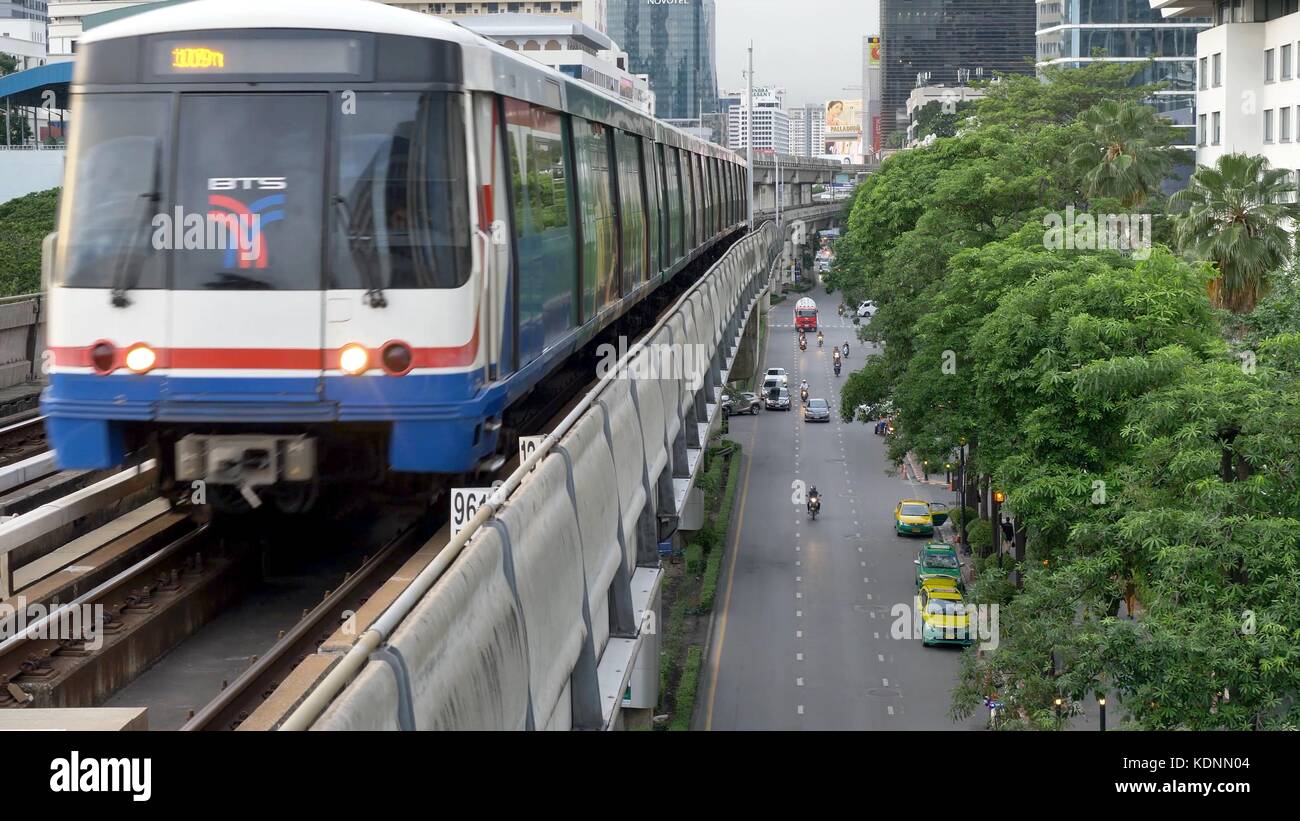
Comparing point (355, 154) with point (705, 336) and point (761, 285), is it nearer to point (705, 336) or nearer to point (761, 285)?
point (705, 336)

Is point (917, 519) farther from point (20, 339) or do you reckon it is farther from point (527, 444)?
point (527, 444)

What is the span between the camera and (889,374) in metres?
41.2

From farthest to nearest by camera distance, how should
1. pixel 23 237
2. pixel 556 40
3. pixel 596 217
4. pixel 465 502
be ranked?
pixel 556 40 → pixel 23 237 → pixel 596 217 → pixel 465 502

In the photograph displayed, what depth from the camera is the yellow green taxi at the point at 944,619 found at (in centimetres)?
3462

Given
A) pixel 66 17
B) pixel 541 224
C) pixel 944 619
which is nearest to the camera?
pixel 541 224

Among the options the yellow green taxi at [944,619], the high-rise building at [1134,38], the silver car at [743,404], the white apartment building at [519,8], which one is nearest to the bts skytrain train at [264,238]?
the yellow green taxi at [944,619]

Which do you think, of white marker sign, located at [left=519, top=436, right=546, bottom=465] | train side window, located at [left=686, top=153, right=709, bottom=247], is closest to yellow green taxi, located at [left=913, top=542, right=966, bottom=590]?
train side window, located at [left=686, top=153, right=709, bottom=247]

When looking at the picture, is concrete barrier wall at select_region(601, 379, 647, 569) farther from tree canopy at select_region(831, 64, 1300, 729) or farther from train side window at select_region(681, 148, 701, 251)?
train side window at select_region(681, 148, 701, 251)

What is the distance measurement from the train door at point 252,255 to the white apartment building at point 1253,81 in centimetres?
3384

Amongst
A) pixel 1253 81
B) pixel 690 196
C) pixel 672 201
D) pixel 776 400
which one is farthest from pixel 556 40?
pixel 672 201

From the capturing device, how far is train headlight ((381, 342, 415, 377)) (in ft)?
31.3

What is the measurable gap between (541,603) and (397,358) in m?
2.54

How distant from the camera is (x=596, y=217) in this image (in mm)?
15086

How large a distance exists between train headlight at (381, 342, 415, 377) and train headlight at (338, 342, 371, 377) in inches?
4.5
